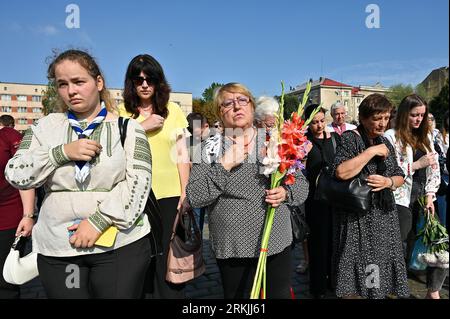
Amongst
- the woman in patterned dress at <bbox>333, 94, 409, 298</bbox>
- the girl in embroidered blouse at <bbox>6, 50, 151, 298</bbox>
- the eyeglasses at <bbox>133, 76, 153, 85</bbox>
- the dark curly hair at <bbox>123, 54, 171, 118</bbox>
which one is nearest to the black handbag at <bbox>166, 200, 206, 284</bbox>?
the girl in embroidered blouse at <bbox>6, 50, 151, 298</bbox>

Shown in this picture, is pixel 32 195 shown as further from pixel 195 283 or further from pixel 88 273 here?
pixel 195 283

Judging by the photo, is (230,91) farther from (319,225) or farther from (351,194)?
(319,225)

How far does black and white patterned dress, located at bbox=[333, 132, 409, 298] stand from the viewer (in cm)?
280

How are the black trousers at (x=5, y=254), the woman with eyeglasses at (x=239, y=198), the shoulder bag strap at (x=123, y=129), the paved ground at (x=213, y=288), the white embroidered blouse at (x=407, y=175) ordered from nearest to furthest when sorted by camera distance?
the shoulder bag strap at (x=123, y=129) → the woman with eyeglasses at (x=239, y=198) → the black trousers at (x=5, y=254) → the white embroidered blouse at (x=407, y=175) → the paved ground at (x=213, y=288)

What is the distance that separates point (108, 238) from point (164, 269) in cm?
111

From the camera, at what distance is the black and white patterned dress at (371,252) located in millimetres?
2805

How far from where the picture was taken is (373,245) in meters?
2.82

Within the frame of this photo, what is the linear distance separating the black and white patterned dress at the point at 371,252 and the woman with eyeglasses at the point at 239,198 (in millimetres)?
804

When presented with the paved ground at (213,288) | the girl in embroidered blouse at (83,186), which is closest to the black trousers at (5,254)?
the paved ground at (213,288)

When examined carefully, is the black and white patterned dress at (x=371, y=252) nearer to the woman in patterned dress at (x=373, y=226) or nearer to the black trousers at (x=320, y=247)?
the woman in patterned dress at (x=373, y=226)

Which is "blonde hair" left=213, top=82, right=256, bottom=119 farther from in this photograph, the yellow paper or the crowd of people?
the yellow paper

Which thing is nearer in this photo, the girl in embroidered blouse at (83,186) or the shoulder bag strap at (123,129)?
the girl in embroidered blouse at (83,186)

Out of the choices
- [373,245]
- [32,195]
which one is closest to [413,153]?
[373,245]

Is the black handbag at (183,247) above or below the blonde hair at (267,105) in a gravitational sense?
below
